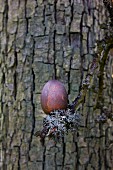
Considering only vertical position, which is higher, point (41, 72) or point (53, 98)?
point (41, 72)

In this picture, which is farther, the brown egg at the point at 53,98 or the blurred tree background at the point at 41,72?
the blurred tree background at the point at 41,72

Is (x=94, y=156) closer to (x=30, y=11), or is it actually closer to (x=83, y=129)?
(x=83, y=129)

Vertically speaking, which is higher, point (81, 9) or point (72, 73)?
point (81, 9)

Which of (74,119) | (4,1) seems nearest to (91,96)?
(4,1)

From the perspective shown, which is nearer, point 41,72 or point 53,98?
point 53,98
